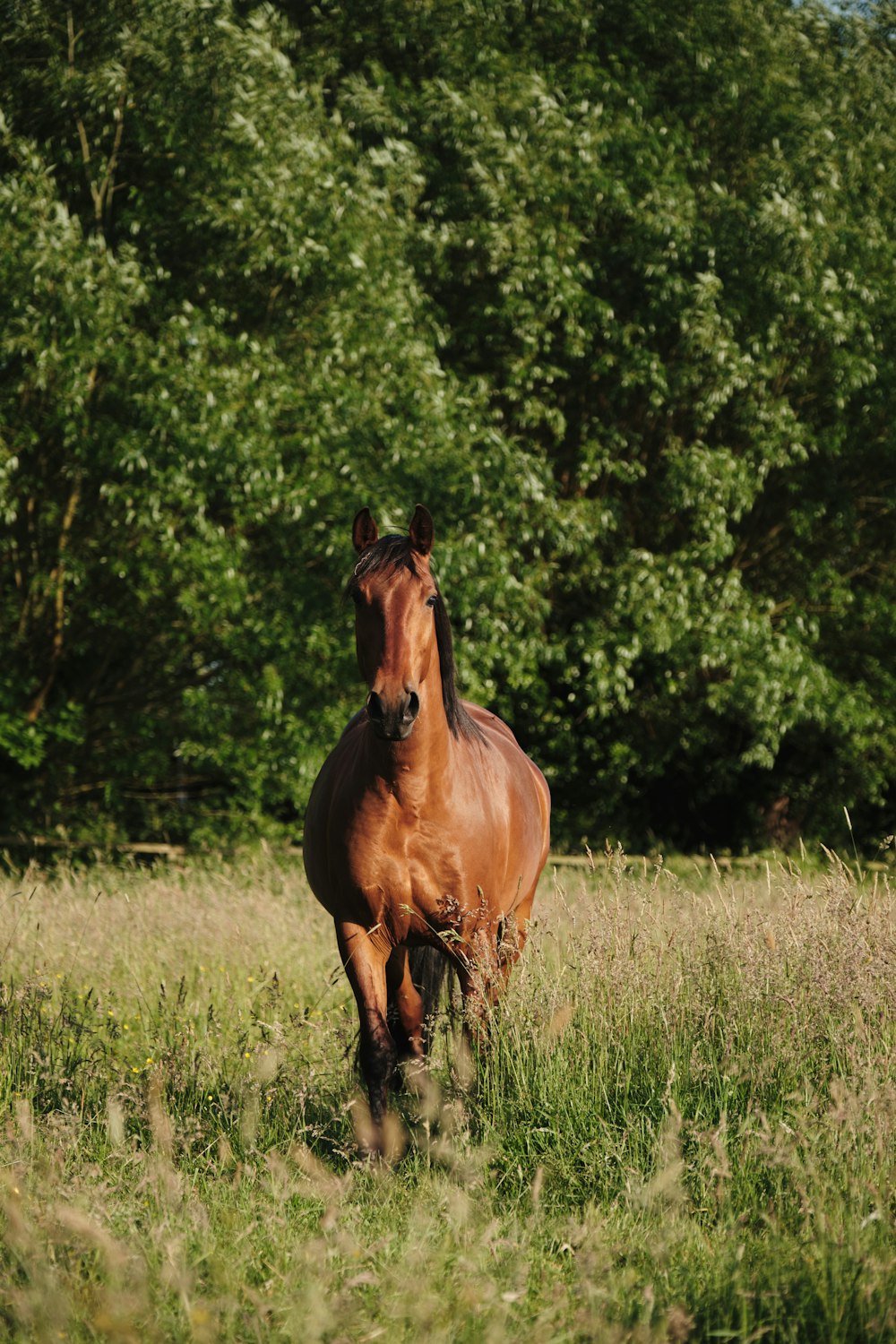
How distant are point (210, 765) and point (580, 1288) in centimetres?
1035

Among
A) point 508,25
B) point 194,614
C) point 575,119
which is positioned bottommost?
point 194,614

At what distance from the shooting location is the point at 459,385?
12852 millimetres

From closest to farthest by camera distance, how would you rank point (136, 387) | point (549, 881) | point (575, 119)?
point (136, 387), point (549, 881), point (575, 119)

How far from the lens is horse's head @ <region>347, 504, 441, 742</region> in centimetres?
423

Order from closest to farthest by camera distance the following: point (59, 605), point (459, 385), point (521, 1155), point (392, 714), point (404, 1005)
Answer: point (521, 1155)
point (392, 714)
point (404, 1005)
point (59, 605)
point (459, 385)

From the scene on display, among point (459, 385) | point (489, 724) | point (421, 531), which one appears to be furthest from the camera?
point (459, 385)

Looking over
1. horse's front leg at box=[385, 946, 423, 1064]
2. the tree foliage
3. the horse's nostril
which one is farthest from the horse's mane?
the tree foliage

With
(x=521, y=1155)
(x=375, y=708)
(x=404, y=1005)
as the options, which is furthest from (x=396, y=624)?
(x=404, y=1005)

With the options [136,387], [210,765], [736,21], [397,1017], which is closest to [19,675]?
[210,765]

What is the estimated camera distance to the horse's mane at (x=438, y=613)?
4.44 m

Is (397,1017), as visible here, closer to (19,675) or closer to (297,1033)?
(297,1033)

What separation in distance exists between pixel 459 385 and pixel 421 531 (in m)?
8.66

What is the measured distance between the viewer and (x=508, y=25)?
1541cm

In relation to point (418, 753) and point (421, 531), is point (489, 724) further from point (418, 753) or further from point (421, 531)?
point (421, 531)
